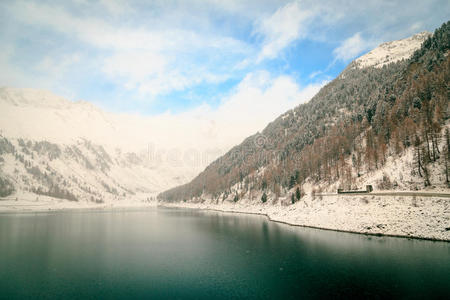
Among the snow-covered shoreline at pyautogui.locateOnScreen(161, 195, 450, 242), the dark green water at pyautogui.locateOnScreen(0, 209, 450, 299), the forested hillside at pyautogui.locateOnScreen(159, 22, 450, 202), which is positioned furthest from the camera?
the forested hillside at pyautogui.locateOnScreen(159, 22, 450, 202)

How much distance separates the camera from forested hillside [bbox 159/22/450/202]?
7312cm

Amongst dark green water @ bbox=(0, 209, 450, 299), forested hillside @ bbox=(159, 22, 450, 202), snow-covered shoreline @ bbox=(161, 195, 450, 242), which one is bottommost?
dark green water @ bbox=(0, 209, 450, 299)

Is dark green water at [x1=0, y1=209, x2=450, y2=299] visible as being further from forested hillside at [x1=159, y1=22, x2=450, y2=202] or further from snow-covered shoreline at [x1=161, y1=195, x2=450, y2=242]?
forested hillside at [x1=159, y1=22, x2=450, y2=202]

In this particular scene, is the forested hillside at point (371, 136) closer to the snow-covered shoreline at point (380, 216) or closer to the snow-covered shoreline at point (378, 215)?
the snow-covered shoreline at point (378, 215)

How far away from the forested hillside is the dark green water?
33658 millimetres

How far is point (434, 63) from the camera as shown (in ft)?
323

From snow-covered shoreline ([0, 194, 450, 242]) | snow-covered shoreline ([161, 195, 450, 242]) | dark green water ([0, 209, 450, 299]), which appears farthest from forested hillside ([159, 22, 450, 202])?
dark green water ([0, 209, 450, 299])

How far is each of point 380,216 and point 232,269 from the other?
4053 cm

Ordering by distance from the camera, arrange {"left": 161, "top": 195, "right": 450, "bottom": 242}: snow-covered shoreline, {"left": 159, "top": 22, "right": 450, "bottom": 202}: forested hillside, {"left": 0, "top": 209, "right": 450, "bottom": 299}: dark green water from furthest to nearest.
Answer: {"left": 159, "top": 22, "right": 450, "bottom": 202}: forested hillside → {"left": 161, "top": 195, "right": 450, "bottom": 242}: snow-covered shoreline → {"left": 0, "top": 209, "right": 450, "bottom": 299}: dark green water

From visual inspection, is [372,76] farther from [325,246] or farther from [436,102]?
[325,246]

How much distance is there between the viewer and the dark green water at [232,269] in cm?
2900

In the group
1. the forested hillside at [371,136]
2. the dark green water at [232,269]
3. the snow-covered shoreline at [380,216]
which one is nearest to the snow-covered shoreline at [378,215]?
the snow-covered shoreline at [380,216]

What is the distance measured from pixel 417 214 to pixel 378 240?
9.41 metres

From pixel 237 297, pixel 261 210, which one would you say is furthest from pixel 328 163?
pixel 237 297
